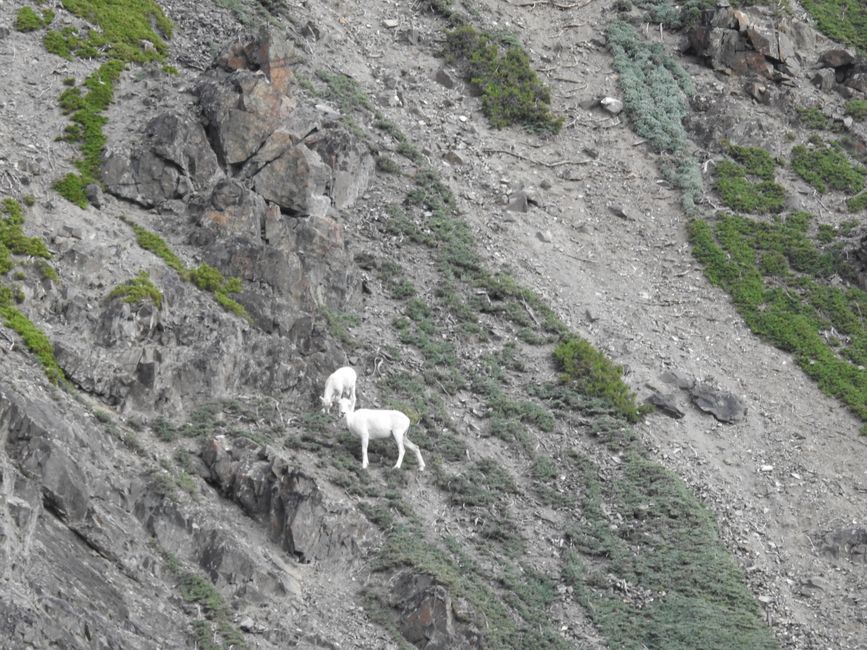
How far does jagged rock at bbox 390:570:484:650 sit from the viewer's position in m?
21.6

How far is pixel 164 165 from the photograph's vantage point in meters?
31.2

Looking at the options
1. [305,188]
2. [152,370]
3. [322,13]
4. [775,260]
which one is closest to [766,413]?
[775,260]

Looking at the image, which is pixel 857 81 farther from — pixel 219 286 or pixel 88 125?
pixel 219 286

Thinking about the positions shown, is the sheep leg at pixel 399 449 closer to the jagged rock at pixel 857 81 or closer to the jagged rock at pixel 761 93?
the jagged rock at pixel 761 93

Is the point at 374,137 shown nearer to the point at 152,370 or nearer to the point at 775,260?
the point at 775,260

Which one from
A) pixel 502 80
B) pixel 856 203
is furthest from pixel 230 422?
pixel 856 203

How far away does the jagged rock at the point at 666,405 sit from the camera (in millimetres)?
31891

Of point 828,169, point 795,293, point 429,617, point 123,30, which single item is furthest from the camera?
point 828,169

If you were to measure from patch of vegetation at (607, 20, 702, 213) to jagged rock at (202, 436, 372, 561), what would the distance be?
2229 cm

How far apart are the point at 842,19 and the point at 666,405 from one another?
2724 cm

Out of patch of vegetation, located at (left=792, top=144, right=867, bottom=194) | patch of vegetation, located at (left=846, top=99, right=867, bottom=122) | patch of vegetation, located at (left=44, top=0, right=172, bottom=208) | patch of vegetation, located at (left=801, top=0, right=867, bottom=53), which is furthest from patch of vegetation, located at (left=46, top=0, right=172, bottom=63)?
patch of vegetation, located at (left=801, top=0, right=867, bottom=53)

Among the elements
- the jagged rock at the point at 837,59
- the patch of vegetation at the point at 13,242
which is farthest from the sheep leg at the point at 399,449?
the jagged rock at the point at 837,59

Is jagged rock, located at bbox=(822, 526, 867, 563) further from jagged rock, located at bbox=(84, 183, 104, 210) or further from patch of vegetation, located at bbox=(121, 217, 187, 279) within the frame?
jagged rock, located at bbox=(84, 183, 104, 210)

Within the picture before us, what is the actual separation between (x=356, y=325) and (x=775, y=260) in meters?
15.7
